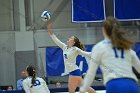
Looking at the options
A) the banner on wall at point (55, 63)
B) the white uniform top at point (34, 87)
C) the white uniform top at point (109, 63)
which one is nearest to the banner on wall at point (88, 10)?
the banner on wall at point (55, 63)

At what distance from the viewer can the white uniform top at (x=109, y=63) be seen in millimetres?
3328

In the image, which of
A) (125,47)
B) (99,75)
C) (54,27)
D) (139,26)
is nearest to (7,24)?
(54,27)

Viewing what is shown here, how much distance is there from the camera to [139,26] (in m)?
14.4

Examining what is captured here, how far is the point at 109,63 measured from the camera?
11.0 feet

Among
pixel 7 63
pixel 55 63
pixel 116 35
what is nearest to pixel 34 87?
pixel 116 35

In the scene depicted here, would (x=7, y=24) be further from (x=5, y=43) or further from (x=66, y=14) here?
(x=66, y=14)

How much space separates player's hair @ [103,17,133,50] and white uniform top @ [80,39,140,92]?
0.22ft

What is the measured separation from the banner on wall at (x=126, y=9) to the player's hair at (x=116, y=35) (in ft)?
34.4

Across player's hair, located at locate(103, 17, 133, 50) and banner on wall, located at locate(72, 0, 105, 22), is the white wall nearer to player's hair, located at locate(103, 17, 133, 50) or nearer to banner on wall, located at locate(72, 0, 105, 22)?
banner on wall, located at locate(72, 0, 105, 22)

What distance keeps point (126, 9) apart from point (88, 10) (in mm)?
1387

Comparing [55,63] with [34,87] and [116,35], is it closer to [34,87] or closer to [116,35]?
[34,87]

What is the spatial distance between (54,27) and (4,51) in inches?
84.0

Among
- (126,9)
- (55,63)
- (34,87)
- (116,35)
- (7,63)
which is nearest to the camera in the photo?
(116,35)

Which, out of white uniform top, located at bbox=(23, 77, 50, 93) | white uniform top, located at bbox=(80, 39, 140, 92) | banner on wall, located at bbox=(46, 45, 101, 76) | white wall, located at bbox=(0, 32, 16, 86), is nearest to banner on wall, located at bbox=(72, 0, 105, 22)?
banner on wall, located at bbox=(46, 45, 101, 76)
